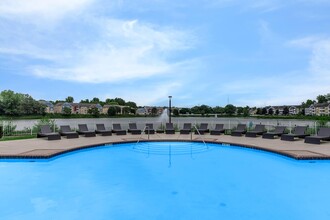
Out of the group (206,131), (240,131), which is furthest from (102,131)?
(240,131)

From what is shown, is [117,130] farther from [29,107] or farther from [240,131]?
[29,107]

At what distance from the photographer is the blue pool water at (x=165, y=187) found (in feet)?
14.1

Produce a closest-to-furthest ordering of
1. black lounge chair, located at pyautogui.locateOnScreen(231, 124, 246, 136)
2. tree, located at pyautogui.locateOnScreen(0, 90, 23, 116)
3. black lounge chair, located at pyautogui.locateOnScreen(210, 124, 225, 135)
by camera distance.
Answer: black lounge chair, located at pyautogui.locateOnScreen(231, 124, 246, 136)
black lounge chair, located at pyautogui.locateOnScreen(210, 124, 225, 135)
tree, located at pyautogui.locateOnScreen(0, 90, 23, 116)

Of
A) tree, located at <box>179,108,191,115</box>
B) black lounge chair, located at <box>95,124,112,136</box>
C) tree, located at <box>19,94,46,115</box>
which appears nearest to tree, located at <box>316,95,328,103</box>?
tree, located at <box>179,108,191,115</box>

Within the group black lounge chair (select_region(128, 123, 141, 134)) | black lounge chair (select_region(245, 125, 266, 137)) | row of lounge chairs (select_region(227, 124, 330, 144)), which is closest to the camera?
row of lounge chairs (select_region(227, 124, 330, 144))

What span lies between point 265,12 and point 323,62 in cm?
648

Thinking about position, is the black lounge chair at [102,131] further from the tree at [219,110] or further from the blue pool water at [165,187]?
the tree at [219,110]

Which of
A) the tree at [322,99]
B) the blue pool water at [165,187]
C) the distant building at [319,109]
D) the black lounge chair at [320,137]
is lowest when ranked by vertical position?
the blue pool water at [165,187]

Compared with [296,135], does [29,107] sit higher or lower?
higher

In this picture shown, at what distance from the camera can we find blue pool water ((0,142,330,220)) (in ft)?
14.1

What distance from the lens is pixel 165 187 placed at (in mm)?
5613

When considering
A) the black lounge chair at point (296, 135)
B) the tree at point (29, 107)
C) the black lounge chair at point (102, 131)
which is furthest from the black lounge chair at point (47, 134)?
the tree at point (29, 107)

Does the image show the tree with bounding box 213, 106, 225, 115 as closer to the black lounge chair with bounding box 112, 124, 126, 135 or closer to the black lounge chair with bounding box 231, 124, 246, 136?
the black lounge chair with bounding box 231, 124, 246, 136

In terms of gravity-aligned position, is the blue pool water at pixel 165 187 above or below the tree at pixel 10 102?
below
